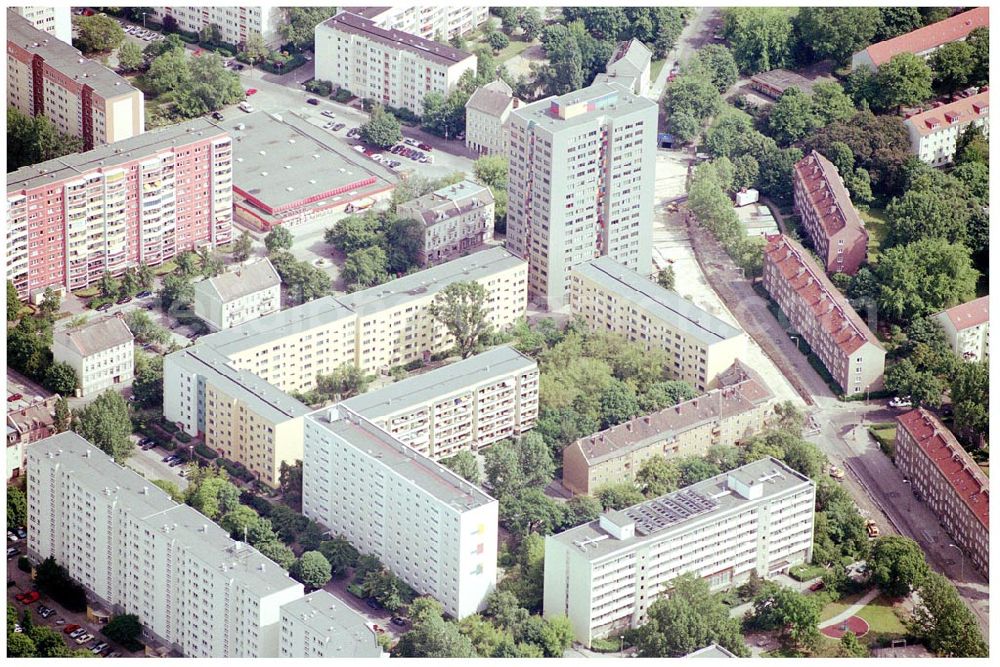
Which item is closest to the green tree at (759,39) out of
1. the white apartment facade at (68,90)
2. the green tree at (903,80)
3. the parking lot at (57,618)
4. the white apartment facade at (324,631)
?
the green tree at (903,80)

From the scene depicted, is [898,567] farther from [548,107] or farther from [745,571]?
[548,107]

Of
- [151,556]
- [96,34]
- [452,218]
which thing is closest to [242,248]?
[452,218]

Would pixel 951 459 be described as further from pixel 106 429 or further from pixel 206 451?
pixel 106 429

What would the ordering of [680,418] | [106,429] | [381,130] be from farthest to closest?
[381,130] < [680,418] < [106,429]

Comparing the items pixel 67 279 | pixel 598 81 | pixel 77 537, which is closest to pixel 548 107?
pixel 598 81

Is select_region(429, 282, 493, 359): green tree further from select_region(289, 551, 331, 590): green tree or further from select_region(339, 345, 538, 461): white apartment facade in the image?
select_region(289, 551, 331, 590): green tree

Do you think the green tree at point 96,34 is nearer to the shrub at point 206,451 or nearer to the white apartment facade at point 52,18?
the white apartment facade at point 52,18

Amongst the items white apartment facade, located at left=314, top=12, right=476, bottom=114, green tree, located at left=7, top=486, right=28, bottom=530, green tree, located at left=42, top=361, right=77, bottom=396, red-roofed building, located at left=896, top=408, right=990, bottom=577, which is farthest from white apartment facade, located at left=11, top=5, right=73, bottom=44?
red-roofed building, located at left=896, top=408, right=990, bottom=577
